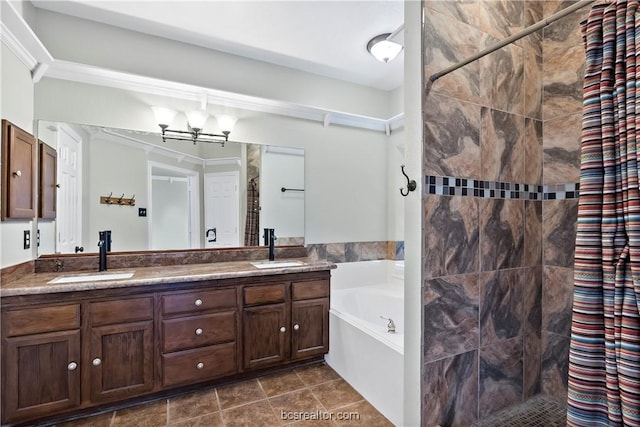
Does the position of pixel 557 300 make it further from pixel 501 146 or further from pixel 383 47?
pixel 383 47

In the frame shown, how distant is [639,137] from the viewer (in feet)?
3.33

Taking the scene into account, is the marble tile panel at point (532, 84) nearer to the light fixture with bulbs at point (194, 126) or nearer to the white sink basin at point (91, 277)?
the light fixture with bulbs at point (194, 126)

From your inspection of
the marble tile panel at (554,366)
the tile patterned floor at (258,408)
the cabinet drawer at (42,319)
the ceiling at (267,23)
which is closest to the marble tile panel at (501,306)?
the marble tile panel at (554,366)

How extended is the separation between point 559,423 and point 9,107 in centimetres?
360

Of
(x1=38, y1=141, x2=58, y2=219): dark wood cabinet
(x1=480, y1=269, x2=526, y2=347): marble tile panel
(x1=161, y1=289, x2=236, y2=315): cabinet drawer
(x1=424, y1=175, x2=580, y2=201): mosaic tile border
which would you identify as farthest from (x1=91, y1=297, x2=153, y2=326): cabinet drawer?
(x1=480, y1=269, x2=526, y2=347): marble tile panel

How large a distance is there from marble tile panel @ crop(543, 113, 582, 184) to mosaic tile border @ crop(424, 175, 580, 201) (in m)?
0.05

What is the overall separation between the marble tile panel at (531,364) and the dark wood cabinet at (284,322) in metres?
1.43

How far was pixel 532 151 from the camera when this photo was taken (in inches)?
72.6

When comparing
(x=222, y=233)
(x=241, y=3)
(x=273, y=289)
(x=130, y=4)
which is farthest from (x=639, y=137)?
(x=130, y=4)

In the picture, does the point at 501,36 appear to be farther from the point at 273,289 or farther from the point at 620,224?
the point at 273,289

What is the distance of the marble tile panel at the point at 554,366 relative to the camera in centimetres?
174

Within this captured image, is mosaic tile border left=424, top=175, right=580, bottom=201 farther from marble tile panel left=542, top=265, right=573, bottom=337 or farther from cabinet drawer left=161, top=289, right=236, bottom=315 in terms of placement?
cabinet drawer left=161, top=289, right=236, bottom=315

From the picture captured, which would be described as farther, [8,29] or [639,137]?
[8,29]

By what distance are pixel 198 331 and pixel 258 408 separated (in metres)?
0.66
